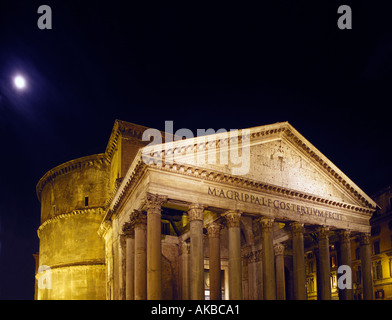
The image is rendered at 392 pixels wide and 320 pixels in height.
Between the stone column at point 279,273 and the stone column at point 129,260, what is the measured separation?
7173 millimetres

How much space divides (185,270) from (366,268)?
918 cm

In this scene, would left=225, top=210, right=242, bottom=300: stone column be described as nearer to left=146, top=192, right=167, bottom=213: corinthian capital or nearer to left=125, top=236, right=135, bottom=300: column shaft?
left=146, top=192, right=167, bottom=213: corinthian capital

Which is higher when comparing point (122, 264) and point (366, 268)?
point (122, 264)

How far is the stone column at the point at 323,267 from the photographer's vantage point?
18.3 m

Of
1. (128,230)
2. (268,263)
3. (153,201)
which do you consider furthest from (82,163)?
(268,263)

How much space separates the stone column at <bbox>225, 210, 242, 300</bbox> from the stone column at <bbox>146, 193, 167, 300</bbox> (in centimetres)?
309

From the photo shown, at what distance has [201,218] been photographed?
15.3 metres

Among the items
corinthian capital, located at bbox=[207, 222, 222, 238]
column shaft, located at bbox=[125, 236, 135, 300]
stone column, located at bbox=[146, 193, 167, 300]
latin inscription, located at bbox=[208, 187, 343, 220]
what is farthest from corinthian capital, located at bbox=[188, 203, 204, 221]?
column shaft, located at bbox=[125, 236, 135, 300]

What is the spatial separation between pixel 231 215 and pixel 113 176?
34.0 ft

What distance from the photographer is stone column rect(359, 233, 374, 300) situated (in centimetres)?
1989

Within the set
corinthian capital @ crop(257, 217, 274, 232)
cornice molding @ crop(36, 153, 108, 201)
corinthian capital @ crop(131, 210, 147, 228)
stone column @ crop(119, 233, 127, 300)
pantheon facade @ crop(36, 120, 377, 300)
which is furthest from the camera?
cornice molding @ crop(36, 153, 108, 201)

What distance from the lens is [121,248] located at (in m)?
18.5

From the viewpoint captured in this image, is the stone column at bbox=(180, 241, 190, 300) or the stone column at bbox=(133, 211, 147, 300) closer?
the stone column at bbox=(133, 211, 147, 300)

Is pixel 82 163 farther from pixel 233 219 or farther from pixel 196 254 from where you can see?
pixel 196 254
